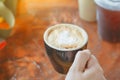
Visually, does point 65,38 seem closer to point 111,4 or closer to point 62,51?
point 62,51

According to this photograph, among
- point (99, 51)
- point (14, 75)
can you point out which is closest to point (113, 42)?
point (99, 51)

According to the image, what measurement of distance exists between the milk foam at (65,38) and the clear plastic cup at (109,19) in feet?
0.31

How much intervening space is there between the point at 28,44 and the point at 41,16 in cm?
13

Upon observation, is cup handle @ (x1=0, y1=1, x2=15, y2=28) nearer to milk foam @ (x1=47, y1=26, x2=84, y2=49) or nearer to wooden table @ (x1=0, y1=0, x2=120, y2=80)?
wooden table @ (x1=0, y1=0, x2=120, y2=80)

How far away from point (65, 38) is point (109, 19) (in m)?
0.14

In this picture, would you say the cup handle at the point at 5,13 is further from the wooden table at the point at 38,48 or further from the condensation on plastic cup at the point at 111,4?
the condensation on plastic cup at the point at 111,4

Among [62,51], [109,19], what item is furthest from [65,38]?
[109,19]

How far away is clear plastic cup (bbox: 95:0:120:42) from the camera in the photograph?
0.62 meters

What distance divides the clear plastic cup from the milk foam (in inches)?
3.7

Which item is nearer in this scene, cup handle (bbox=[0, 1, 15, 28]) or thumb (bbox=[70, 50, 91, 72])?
thumb (bbox=[70, 50, 91, 72])

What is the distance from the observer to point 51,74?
59 centimetres

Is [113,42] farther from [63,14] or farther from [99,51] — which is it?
[63,14]

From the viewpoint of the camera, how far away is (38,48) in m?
0.66

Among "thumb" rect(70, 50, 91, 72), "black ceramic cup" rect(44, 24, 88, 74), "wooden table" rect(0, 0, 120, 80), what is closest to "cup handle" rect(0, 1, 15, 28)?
"wooden table" rect(0, 0, 120, 80)
